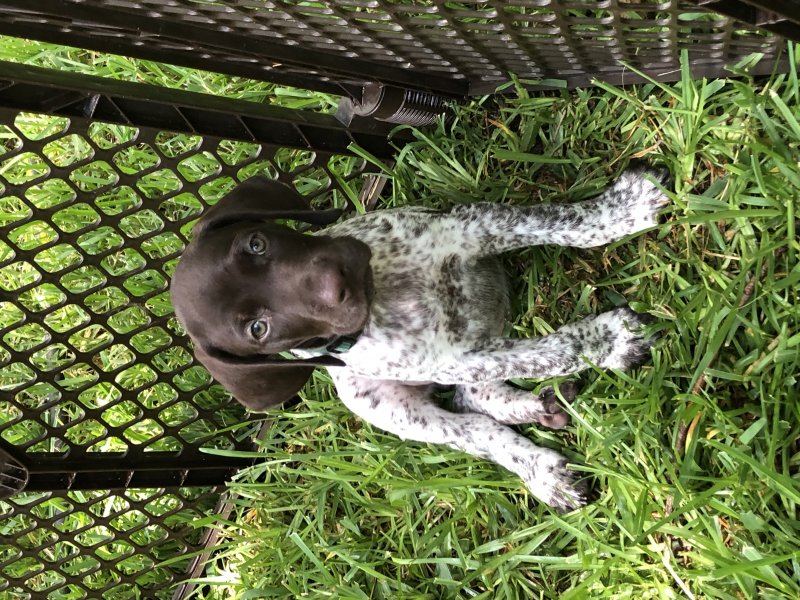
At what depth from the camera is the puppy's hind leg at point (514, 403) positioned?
3.67m

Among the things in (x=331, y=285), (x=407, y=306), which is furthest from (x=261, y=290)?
(x=407, y=306)

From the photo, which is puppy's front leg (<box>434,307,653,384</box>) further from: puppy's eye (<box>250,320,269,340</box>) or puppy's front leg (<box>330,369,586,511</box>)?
puppy's eye (<box>250,320,269,340</box>)

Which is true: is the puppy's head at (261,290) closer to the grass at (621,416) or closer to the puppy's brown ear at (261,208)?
the puppy's brown ear at (261,208)

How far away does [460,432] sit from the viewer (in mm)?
3869

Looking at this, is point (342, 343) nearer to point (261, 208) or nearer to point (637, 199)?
point (261, 208)

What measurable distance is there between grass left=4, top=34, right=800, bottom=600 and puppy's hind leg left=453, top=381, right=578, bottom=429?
0.09 meters

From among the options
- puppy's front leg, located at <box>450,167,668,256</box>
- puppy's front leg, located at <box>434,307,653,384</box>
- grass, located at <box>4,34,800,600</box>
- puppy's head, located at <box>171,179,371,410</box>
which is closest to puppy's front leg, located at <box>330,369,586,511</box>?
grass, located at <box>4,34,800,600</box>

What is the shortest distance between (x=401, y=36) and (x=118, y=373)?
2377 mm

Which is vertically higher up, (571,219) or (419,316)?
(571,219)

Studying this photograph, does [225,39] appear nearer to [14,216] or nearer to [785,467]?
[14,216]

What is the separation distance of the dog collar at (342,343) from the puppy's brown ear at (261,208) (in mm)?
494

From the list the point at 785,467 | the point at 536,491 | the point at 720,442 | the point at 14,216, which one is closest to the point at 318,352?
the point at 536,491

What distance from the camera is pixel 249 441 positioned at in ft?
16.4

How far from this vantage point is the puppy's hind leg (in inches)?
144
